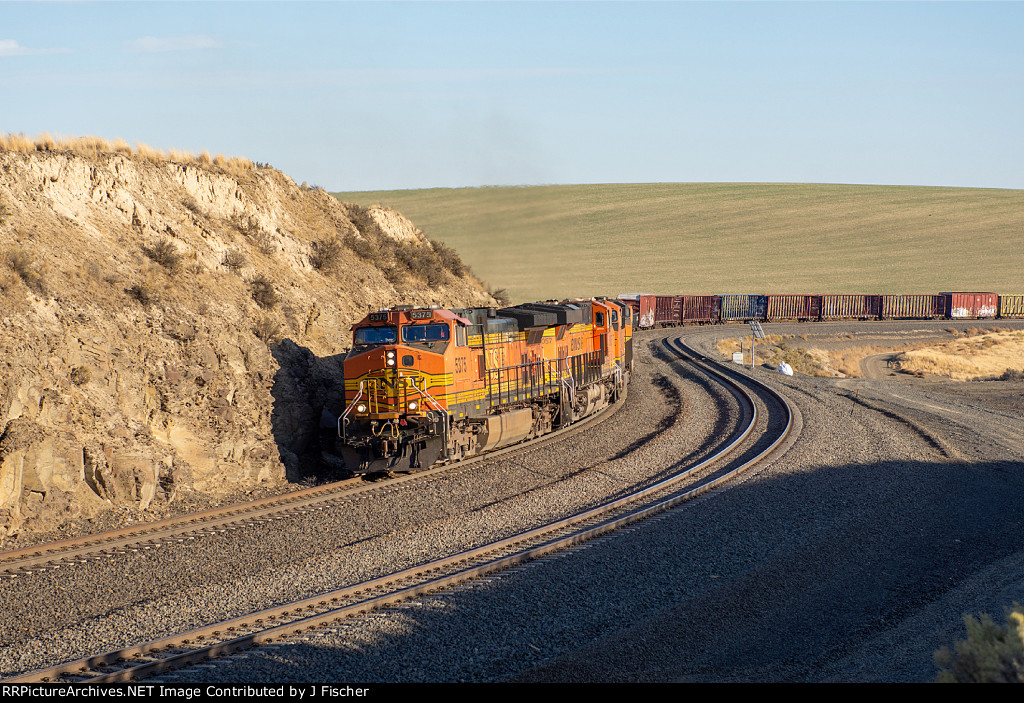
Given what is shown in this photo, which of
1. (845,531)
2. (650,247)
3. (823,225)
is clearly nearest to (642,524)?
(845,531)

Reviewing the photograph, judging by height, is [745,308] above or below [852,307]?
below

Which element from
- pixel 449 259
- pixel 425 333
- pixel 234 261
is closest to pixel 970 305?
pixel 449 259

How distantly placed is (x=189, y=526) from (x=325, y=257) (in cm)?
1339

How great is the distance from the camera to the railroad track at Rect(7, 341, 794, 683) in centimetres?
832

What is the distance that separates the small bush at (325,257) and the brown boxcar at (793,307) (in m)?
39.2

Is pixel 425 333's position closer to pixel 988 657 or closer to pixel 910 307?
pixel 988 657

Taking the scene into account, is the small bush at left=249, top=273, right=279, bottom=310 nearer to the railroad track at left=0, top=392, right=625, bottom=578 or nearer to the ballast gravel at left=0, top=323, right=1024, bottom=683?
the railroad track at left=0, top=392, right=625, bottom=578

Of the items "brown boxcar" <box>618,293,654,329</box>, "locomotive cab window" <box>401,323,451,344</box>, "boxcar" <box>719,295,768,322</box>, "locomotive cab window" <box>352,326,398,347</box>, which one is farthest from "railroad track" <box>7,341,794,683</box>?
"boxcar" <box>719,295,768,322</box>

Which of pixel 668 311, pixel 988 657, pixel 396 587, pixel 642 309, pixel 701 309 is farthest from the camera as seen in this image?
pixel 701 309

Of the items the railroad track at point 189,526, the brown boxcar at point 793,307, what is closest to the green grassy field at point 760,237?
the brown boxcar at point 793,307

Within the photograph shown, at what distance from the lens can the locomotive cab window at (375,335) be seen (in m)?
17.4

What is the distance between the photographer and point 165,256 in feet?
62.8

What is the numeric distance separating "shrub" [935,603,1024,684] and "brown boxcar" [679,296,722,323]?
47.9 meters

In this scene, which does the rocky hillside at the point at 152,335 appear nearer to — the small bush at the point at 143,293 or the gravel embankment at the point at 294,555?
the small bush at the point at 143,293
